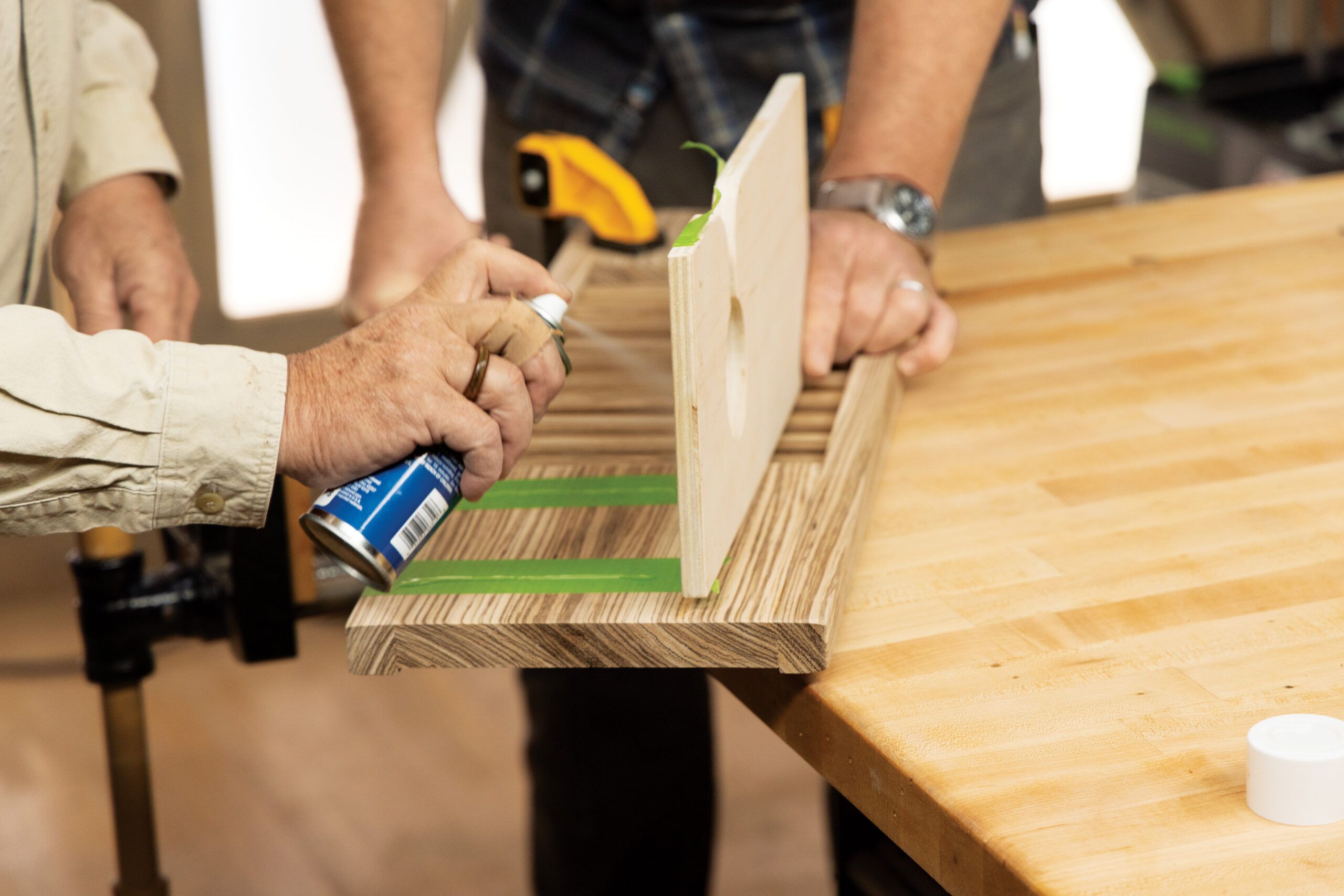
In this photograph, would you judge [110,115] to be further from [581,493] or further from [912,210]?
[912,210]

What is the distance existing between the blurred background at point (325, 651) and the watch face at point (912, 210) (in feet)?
3.70

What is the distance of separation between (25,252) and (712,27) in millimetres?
702

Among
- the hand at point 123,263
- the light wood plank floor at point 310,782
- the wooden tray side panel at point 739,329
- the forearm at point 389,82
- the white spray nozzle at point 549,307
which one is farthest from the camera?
the light wood plank floor at point 310,782

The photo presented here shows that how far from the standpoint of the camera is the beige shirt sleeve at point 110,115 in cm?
115

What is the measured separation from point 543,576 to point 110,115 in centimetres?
64

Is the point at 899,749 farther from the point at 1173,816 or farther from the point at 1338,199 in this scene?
the point at 1338,199

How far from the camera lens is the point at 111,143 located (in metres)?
1.16

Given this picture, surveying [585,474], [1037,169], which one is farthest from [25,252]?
[1037,169]

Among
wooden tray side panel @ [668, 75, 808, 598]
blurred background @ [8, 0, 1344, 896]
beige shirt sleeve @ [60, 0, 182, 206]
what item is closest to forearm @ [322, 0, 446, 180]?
beige shirt sleeve @ [60, 0, 182, 206]

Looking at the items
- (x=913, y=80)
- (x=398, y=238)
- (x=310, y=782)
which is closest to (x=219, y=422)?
(x=398, y=238)

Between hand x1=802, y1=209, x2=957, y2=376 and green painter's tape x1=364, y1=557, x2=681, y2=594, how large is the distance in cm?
31

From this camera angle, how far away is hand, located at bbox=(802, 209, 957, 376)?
1097mm

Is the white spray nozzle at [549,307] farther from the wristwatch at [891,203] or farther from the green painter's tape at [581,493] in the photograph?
the wristwatch at [891,203]

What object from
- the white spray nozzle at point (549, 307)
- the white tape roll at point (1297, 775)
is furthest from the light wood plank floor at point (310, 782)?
the white tape roll at point (1297, 775)
